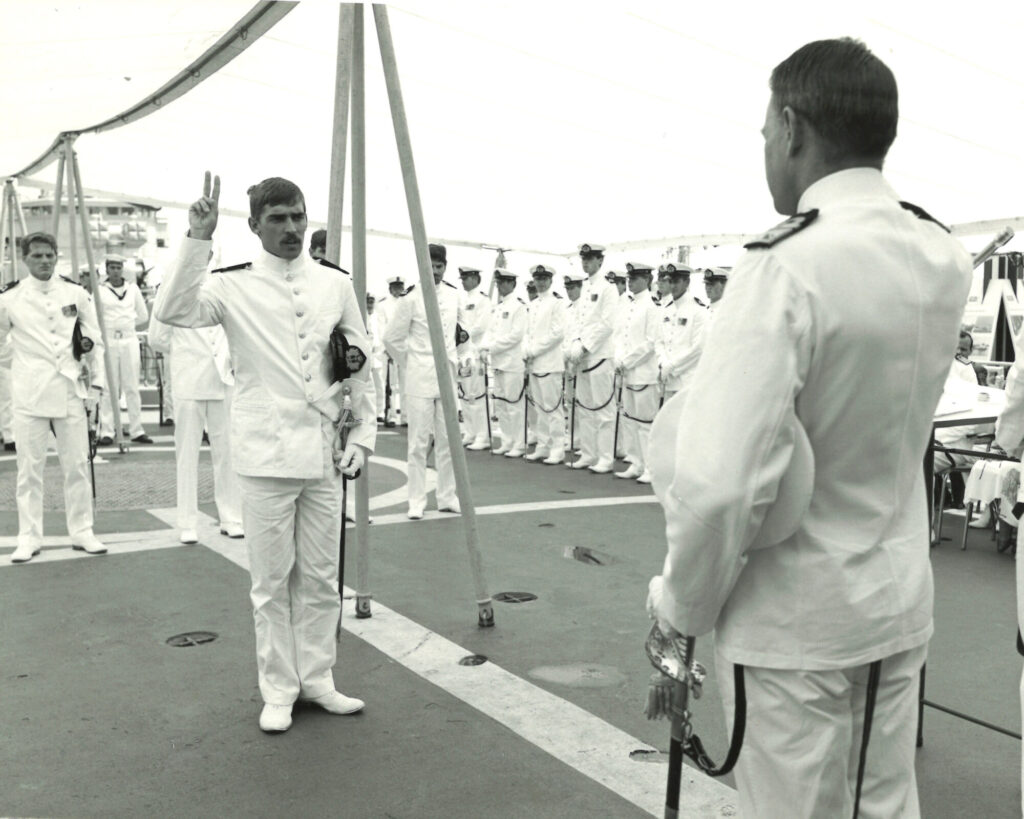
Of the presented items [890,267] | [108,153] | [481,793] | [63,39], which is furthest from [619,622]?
[108,153]

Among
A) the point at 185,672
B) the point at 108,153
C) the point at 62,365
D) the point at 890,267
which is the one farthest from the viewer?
the point at 108,153

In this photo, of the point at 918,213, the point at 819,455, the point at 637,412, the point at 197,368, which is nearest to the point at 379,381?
the point at 637,412

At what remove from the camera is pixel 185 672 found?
4.84 metres

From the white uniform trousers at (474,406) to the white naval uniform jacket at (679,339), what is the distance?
3324mm

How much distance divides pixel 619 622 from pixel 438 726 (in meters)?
1.73

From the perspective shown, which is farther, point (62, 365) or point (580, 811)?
point (62, 365)

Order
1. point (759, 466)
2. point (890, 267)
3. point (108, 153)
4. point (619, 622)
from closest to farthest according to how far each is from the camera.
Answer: point (759, 466) → point (890, 267) → point (619, 622) → point (108, 153)

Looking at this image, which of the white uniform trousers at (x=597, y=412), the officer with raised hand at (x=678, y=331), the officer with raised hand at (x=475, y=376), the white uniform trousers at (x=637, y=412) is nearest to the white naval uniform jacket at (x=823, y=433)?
the officer with raised hand at (x=678, y=331)

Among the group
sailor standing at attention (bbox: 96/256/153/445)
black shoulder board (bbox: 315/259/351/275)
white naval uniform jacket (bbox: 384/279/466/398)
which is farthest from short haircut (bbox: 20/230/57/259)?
sailor standing at attention (bbox: 96/256/153/445)

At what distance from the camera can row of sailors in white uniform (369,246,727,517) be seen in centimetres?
1113

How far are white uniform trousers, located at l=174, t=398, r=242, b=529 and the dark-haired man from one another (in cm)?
635

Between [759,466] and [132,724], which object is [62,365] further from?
[759,466]

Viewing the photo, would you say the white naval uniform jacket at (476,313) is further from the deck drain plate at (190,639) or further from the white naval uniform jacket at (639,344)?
the deck drain plate at (190,639)

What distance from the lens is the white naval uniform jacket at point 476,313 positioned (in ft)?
48.2
